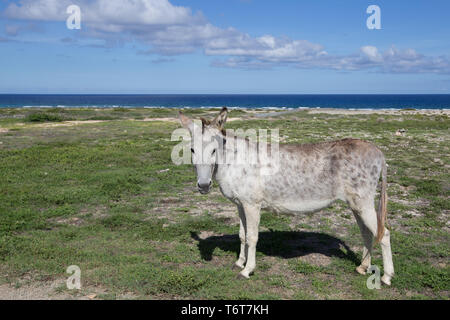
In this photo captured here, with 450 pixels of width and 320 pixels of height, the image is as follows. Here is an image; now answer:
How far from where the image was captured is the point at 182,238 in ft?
31.5

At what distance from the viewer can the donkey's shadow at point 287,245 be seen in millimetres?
Result: 8711

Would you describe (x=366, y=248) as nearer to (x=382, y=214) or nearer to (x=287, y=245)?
(x=382, y=214)

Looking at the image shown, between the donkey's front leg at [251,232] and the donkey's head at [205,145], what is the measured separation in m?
1.31

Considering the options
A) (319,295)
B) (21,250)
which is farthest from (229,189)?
(21,250)

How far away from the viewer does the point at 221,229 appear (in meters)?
10.3

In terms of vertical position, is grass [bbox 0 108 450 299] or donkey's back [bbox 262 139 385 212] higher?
donkey's back [bbox 262 139 385 212]

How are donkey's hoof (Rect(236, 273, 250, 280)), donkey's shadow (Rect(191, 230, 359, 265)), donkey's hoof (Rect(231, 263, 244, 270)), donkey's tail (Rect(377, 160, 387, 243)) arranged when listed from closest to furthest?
donkey's tail (Rect(377, 160, 387, 243))
donkey's hoof (Rect(236, 273, 250, 280))
donkey's hoof (Rect(231, 263, 244, 270))
donkey's shadow (Rect(191, 230, 359, 265))

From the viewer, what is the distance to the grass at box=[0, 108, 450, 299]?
7.12 metres

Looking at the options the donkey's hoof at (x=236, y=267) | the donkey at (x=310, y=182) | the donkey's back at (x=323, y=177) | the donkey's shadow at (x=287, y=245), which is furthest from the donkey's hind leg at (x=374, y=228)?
the donkey's hoof at (x=236, y=267)

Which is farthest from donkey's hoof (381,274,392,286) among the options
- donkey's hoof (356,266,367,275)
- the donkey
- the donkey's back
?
the donkey's back

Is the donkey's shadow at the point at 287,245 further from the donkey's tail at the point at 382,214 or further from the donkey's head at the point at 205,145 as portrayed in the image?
the donkey's head at the point at 205,145

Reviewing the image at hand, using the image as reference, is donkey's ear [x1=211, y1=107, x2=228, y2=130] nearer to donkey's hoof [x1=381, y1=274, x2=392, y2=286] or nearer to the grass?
the grass

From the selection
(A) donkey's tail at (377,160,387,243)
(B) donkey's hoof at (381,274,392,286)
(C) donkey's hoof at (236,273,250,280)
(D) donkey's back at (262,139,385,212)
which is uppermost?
(D) donkey's back at (262,139,385,212)

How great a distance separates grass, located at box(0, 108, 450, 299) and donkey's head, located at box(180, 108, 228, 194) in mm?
2291
